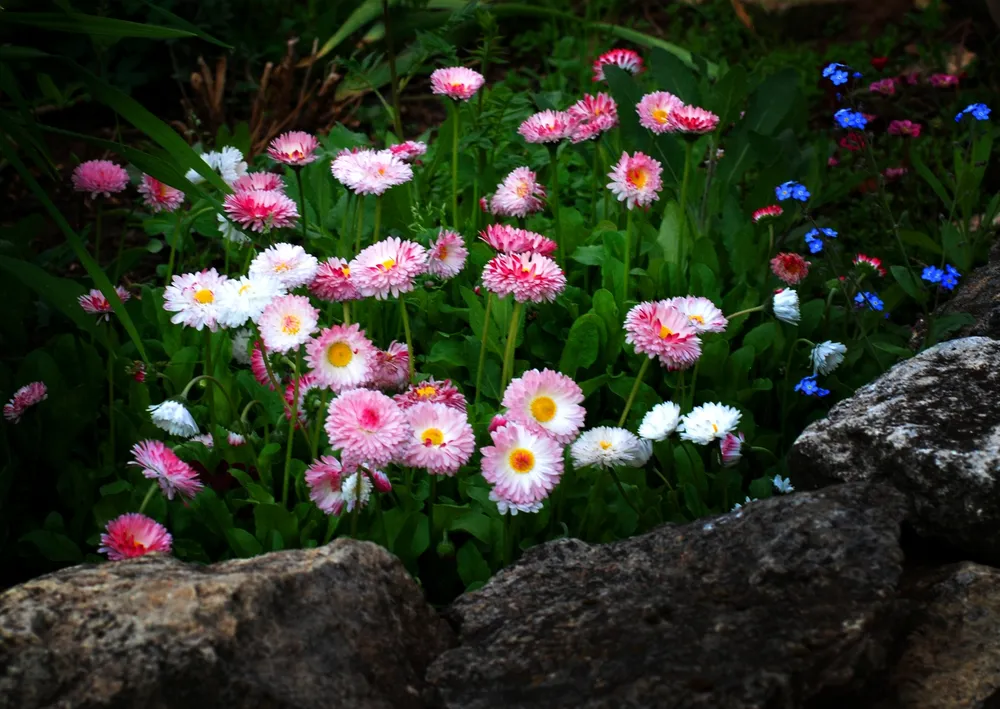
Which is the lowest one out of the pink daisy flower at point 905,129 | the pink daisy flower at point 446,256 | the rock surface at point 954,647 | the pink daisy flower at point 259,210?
the rock surface at point 954,647

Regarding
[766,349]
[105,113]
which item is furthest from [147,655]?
[105,113]

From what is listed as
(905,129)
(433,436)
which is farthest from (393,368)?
(905,129)

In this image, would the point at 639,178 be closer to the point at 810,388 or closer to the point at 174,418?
the point at 810,388

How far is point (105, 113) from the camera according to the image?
4.04 metres

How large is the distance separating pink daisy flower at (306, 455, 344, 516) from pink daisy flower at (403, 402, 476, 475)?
0.21 m

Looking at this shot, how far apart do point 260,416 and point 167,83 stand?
226 centimetres

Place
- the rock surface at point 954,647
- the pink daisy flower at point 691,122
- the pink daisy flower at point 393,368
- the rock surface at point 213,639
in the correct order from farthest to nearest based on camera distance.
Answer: the pink daisy flower at point 691,122
the pink daisy flower at point 393,368
the rock surface at point 954,647
the rock surface at point 213,639

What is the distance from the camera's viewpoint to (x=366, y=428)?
1711 mm

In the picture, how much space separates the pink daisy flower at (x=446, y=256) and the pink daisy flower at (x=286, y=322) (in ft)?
1.48

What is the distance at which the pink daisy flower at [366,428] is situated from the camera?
1.70 meters

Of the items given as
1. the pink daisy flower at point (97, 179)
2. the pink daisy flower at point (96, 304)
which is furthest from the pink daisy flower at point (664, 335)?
the pink daisy flower at point (97, 179)

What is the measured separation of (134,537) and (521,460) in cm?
66

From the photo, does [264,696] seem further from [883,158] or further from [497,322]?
[883,158]

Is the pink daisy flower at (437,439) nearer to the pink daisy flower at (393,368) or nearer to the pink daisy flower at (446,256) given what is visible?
the pink daisy flower at (393,368)
